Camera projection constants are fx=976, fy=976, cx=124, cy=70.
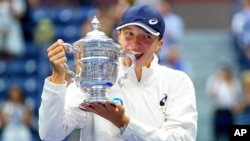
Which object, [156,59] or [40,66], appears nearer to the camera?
[156,59]

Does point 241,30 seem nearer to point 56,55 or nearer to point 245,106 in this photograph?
point 245,106

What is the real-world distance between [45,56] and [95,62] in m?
7.44

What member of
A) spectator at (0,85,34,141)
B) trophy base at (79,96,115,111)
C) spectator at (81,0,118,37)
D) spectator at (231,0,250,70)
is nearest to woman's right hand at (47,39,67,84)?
trophy base at (79,96,115,111)

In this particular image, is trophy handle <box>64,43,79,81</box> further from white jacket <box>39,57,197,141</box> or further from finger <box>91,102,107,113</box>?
finger <box>91,102,107,113</box>

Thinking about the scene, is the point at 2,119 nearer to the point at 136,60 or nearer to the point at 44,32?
the point at 44,32

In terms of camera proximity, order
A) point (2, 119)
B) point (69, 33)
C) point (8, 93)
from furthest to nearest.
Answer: point (69, 33)
point (8, 93)
point (2, 119)

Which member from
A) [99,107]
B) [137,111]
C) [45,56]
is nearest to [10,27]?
[45,56]

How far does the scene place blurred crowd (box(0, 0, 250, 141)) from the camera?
10836mm

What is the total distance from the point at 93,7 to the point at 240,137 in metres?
8.31

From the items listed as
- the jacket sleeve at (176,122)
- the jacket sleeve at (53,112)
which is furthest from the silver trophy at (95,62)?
the jacket sleeve at (176,122)

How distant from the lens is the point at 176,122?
504cm

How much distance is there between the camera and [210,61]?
1377 cm

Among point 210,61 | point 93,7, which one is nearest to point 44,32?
point 93,7

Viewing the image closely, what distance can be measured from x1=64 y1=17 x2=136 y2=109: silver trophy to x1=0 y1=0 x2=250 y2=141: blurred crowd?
537 centimetres
